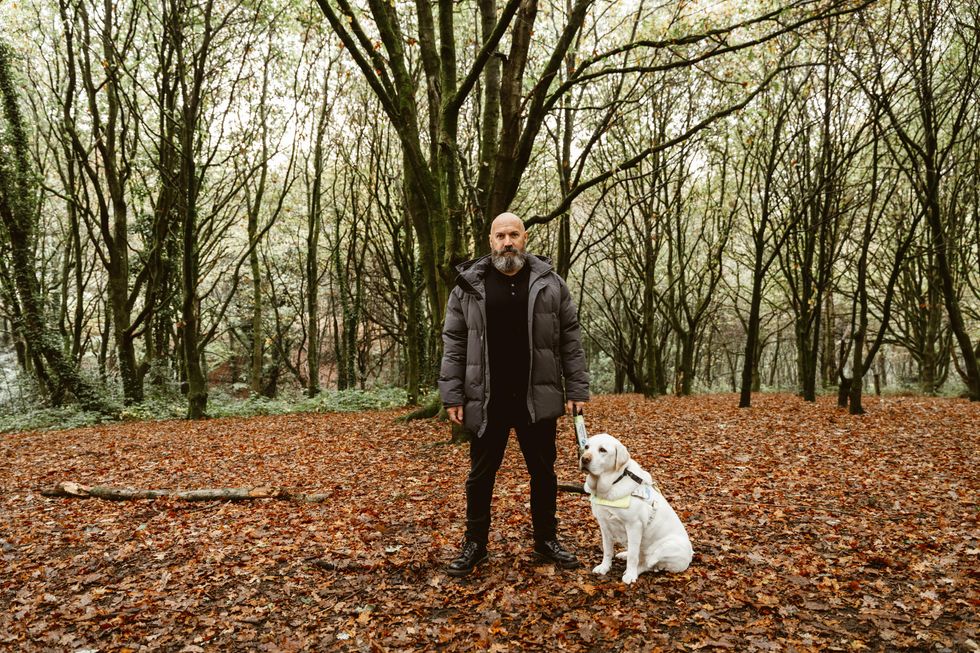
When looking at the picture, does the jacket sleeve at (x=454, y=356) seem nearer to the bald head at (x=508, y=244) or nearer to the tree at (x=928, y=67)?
the bald head at (x=508, y=244)

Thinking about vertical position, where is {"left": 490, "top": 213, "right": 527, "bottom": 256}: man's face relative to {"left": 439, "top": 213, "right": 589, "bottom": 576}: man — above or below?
above

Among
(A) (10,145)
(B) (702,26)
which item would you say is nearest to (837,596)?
(B) (702,26)

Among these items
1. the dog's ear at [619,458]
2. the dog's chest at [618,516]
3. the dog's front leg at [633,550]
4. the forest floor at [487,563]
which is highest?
the dog's ear at [619,458]

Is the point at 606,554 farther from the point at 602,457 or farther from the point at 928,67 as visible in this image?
the point at 928,67

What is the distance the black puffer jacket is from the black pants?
0.41 feet

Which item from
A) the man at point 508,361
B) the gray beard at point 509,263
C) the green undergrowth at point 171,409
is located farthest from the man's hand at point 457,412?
the green undergrowth at point 171,409

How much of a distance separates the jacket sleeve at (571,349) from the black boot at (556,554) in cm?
119

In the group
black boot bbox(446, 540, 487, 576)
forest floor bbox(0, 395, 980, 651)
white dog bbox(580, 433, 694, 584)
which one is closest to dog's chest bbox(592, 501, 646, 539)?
white dog bbox(580, 433, 694, 584)

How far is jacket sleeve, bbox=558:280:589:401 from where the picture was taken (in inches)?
165

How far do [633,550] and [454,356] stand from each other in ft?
6.20

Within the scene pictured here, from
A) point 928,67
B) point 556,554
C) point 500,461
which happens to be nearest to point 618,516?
point 556,554

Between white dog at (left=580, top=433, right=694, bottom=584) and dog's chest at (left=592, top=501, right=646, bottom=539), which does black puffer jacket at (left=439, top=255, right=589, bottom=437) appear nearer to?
white dog at (left=580, top=433, right=694, bottom=584)

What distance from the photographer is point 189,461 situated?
8.45 m

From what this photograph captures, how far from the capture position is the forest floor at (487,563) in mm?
3529
